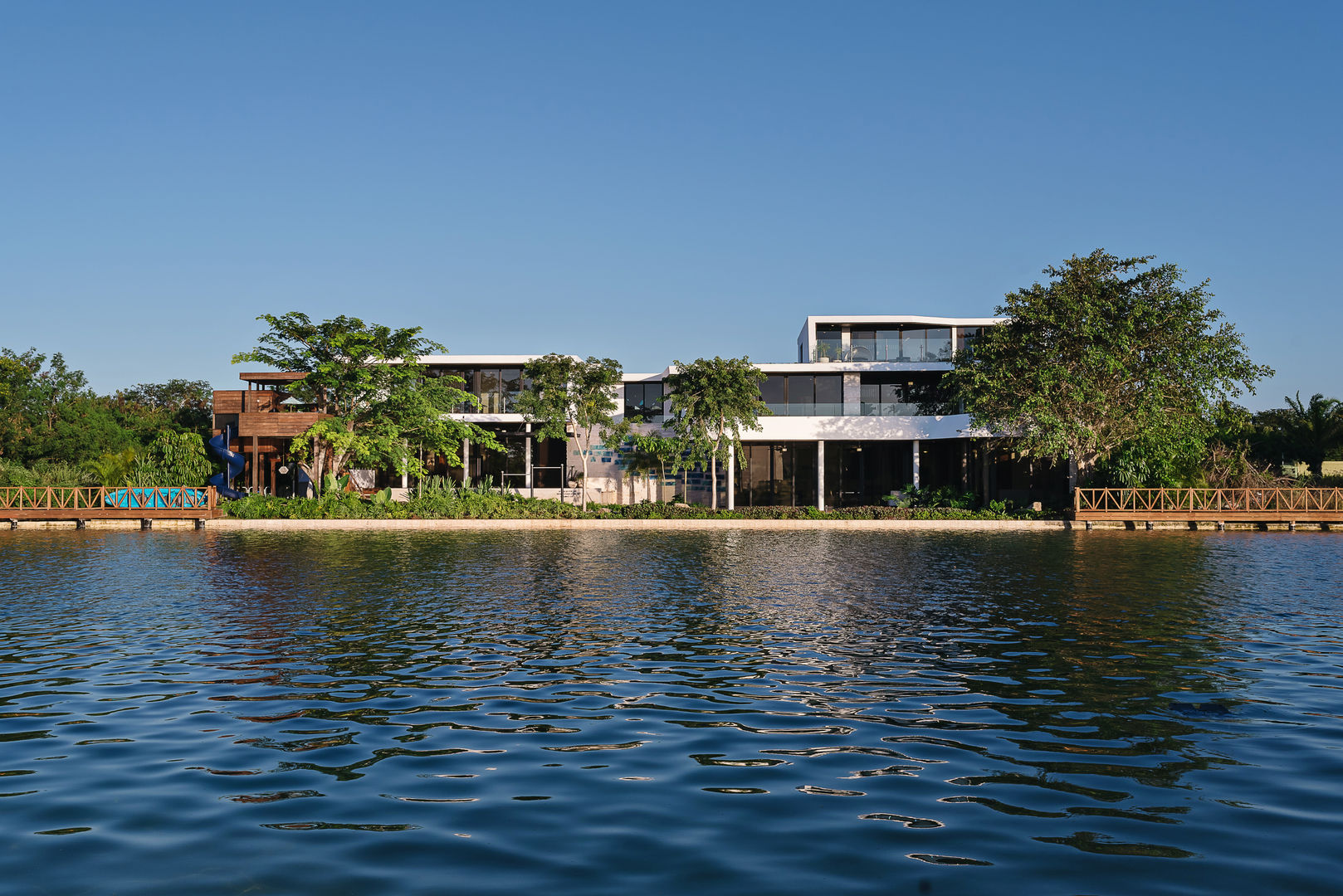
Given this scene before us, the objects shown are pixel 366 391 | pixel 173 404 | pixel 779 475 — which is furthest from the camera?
pixel 173 404

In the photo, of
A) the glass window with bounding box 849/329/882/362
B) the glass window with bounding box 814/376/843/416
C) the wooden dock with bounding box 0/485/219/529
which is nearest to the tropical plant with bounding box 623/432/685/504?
the glass window with bounding box 814/376/843/416

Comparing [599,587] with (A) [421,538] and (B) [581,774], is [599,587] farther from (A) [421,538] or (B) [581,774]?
(A) [421,538]

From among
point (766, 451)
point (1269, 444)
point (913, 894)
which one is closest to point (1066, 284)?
point (766, 451)

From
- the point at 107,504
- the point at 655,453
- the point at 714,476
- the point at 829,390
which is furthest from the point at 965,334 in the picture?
the point at 107,504

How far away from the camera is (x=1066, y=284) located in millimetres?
34938

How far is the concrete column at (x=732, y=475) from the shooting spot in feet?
128

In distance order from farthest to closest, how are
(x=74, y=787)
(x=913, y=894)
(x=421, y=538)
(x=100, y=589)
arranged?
(x=421, y=538) < (x=100, y=589) < (x=74, y=787) < (x=913, y=894)

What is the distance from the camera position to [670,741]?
7332 mm

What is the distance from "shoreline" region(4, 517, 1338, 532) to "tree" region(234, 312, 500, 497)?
147 inches

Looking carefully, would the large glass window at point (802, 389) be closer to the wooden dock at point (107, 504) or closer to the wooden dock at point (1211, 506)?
the wooden dock at point (1211, 506)

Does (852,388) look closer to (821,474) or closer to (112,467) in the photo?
(821,474)

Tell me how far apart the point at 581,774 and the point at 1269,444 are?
163 ft

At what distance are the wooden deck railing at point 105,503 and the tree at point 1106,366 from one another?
1120 inches

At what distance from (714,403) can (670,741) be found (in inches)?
1215
